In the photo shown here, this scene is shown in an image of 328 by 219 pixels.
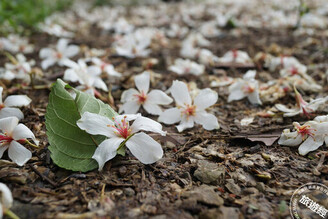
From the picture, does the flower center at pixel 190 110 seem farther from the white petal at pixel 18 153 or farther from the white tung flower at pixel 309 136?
the white petal at pixel 18 153

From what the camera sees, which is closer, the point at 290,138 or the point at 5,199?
the point at 5,199

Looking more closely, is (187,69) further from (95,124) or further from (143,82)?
(95,124)

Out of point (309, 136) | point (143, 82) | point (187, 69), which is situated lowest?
point (187, 69)

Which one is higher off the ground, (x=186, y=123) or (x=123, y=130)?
(x=123, y=130)

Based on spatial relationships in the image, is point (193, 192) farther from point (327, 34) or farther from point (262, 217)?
point (327, 34)

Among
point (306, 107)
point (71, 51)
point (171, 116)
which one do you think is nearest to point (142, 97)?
point (171, 116)

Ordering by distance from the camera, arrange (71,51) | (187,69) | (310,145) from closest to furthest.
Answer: (310,145)
(187,69)
(71,51)

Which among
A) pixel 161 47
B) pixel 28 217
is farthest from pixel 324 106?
pixel 161 47
